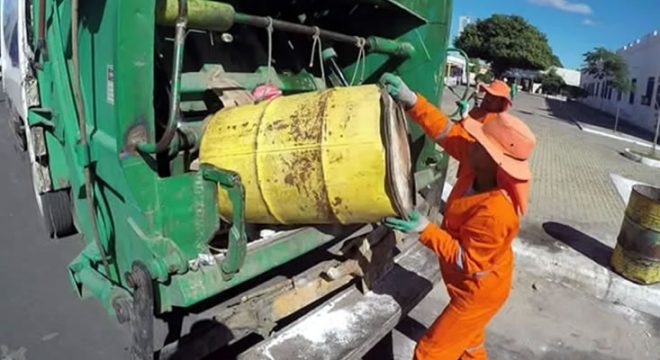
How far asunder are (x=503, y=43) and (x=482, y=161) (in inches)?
1714

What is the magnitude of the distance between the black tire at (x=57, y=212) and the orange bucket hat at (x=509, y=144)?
188cm

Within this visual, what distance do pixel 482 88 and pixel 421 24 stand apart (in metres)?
1.15

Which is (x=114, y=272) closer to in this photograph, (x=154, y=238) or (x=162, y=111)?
(x=154, y=238)

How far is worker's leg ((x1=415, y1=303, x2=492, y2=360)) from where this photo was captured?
7.28 ft

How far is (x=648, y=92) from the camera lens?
23125 millimetres

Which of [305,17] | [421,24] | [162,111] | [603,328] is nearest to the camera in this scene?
[162,111]

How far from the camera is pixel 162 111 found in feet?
6.91

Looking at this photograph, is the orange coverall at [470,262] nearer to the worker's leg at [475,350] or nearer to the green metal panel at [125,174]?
the worker's leg at [475,350]

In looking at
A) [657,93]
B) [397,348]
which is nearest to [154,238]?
[397,348]

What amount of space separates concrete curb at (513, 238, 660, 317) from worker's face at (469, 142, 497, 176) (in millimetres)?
2380

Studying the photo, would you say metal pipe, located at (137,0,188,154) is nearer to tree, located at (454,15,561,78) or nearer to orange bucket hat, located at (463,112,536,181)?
orange bucket hat, located at (463,112,536,181)

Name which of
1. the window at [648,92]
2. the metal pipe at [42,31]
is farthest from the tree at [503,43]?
the metal pipe at [42,31]

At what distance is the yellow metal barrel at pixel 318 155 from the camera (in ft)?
5.63

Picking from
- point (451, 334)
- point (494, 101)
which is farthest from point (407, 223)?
point (494, 101)
